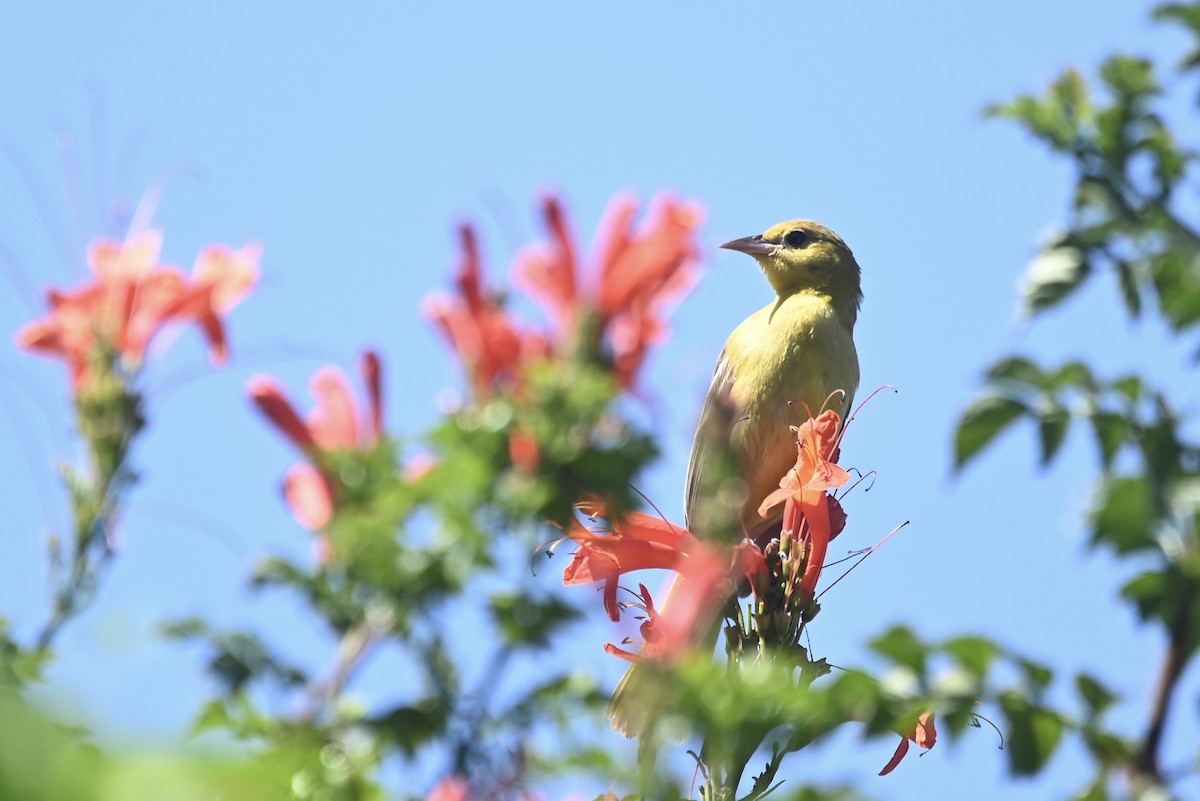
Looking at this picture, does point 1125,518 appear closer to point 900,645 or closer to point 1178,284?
point 900,645

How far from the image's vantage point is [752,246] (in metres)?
7.97

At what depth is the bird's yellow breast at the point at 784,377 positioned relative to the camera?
6492 mm

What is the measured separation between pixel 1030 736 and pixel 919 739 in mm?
1797

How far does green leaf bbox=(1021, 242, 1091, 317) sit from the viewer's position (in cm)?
223

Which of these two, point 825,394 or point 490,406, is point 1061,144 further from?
point 825,394

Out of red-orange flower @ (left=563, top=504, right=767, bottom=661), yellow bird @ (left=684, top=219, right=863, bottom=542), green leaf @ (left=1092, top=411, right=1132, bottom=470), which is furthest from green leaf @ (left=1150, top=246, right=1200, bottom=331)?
yellow bird @ (left=684, top=219, right=863, bottom=542)

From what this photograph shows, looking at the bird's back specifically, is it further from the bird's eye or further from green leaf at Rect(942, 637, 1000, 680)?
green leaf at Rect(942, 637, 1000, 680)

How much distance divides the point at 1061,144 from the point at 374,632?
161cm

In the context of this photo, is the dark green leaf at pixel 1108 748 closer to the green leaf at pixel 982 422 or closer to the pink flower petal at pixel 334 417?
the green leaf at pixel 982 422

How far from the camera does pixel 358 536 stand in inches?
61.9

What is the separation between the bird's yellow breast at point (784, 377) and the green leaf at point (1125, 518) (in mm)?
4510

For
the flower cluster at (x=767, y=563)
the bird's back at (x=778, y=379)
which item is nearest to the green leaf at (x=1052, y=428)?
the flower cluster at (x=767, y=563)

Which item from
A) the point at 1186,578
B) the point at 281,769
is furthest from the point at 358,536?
the point at 1186,578

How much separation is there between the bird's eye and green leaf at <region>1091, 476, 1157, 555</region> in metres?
6.35
